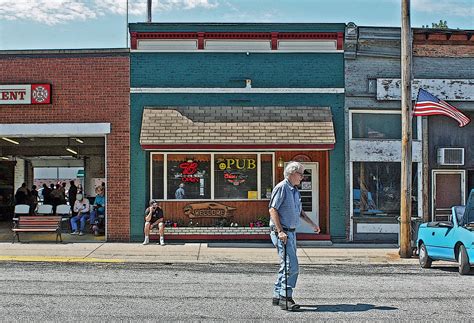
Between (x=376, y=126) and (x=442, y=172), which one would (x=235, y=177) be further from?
(x=442, y=172)

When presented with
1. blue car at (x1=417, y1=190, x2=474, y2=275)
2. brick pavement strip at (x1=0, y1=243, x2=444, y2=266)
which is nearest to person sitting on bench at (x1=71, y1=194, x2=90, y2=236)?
brick pavement strip at (x1=0, y1=243, x2=444, y2=266)

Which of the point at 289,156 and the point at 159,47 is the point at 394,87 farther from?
the point at 159,47

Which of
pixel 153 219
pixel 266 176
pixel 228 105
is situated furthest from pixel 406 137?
pixel 153 219

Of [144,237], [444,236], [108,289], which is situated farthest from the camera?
[144,237]

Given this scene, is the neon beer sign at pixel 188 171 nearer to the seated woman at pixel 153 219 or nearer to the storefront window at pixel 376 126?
the seated woman at pixel 153 219

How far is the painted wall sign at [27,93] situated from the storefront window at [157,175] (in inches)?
125

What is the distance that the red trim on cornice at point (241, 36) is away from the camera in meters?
17.6

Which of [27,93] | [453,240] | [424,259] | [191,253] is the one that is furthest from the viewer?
[27,93]

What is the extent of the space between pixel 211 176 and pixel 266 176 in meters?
1.50

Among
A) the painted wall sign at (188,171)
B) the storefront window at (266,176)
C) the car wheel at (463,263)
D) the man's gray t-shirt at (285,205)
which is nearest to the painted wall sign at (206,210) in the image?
the painted wall sign at (188,171)

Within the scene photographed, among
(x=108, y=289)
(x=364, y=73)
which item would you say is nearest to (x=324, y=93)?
(x=364, y=73)

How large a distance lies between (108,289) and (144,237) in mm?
7028

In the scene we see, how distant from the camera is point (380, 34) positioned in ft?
58.2

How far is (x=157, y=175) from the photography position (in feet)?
58.5
